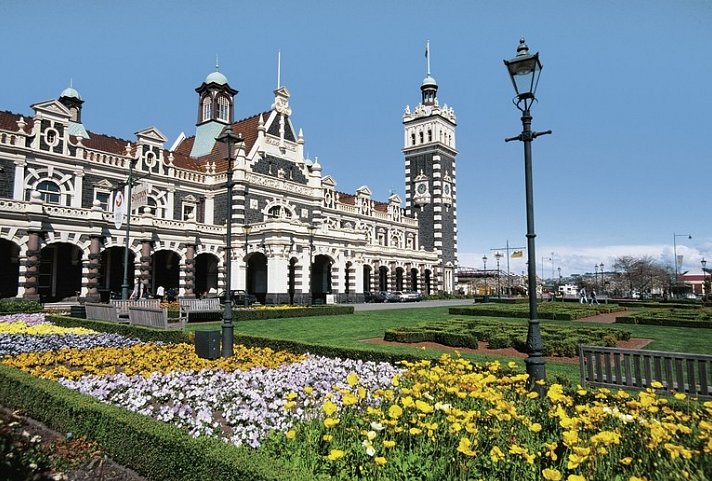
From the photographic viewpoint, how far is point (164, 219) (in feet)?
121

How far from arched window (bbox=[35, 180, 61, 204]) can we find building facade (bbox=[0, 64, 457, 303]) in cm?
8

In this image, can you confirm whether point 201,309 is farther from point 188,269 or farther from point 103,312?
point 188,269

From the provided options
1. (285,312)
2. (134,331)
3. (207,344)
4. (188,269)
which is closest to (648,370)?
(207,344)

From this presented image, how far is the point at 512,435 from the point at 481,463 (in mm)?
638

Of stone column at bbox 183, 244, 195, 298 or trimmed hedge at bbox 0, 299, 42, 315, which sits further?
stone column at bbox 183, 244, 195, 298

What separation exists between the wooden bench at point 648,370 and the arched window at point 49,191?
116 feet

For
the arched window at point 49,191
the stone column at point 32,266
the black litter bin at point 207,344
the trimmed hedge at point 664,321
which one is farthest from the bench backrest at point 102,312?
the trimmed hedge at point 664,321

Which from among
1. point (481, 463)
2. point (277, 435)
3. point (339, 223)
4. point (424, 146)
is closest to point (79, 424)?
point (277, 435)

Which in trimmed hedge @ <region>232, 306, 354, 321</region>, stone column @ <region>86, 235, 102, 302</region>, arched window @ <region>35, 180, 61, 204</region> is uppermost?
arched window @ <region>35, 180, 61, 204</region>

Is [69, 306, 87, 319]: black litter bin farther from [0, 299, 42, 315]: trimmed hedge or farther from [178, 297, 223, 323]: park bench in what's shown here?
[178, 297, 223, 323]: park bench

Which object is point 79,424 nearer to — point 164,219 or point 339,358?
point 339,358

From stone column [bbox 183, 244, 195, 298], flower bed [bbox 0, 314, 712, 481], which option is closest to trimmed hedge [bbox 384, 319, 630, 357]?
flower bed [bbox 0, 314, 712, 481]

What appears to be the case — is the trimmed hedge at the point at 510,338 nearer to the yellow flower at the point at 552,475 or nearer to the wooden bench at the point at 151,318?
the wooden bench at the point at 151,318

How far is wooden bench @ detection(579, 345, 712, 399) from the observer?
7556 millimetres
